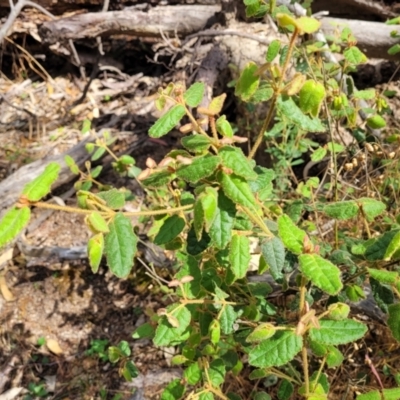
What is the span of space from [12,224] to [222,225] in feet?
1.33

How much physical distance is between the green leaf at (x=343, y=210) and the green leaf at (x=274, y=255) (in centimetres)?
24

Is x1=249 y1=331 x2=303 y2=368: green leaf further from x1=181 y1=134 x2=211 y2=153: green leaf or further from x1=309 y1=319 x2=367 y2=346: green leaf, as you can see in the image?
x1=181 y1=134 x2=211 y2=153: green leaf

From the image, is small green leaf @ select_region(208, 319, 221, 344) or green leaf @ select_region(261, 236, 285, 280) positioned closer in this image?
green leaf @ select_region(261, 236, 285, 280)

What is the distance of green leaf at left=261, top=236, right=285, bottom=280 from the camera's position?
3.38ft

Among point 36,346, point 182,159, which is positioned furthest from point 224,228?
point 36,346

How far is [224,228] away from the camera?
951 mm

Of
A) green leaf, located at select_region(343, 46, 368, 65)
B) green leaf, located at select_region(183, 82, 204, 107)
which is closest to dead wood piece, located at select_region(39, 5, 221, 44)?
green leaf, located at select_region(343, 46, 368, 65)

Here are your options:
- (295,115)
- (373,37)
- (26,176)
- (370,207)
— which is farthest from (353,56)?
(26,176)

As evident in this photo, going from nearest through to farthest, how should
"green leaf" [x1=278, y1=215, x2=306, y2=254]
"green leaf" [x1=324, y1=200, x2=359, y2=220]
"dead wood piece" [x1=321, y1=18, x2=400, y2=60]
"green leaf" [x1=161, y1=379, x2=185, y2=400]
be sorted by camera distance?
"green leaf" [x1=278, y1=215, x2=306, y2=254], "green leaf" [x1=324, y1=200, x2=359, y2=220], "green leaf" [x1=161, y1=379, x2=185, y2=400], "dead wood piece" [x1=321, y1=18, x2=400, y2=60]

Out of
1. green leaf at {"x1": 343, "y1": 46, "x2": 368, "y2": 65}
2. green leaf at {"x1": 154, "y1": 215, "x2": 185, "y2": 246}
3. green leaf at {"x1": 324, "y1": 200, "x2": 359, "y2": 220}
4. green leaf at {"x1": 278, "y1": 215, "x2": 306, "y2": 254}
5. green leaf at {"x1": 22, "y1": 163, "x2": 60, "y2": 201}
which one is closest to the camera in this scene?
green leaf at {"x1": 22, "y1": 163, "x2": 60, "y2": 201}

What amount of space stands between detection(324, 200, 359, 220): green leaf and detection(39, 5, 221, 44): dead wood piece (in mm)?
2313

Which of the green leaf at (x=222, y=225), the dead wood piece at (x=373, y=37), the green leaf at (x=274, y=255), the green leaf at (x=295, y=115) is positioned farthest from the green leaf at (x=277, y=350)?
the dead wood piece at (x=373, y=37)

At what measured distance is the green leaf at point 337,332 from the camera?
0.98 metres

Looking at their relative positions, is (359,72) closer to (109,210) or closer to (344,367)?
(344,367)
